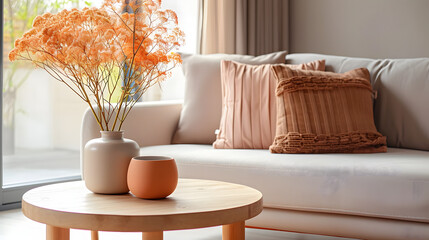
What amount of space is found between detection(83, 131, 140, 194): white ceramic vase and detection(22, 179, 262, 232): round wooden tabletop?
25 mm

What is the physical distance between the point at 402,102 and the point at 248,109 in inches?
27.3

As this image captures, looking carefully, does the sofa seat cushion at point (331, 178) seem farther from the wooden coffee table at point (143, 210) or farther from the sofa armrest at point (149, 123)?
the wooden coffee table at point (143, 210)

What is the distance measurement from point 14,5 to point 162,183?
203 cm

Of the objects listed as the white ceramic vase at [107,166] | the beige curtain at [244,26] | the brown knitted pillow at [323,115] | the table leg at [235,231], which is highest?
the beige curtain at [244,26]

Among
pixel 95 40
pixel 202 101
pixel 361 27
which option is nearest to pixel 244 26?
pixel 361 27

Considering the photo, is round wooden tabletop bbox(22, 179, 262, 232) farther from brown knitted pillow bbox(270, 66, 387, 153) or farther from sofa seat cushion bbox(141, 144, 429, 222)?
brown knitted pillow bbox(270, 66, 387, 153)

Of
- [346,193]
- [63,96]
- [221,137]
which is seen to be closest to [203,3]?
[63,96]

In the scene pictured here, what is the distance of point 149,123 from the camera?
262 cm

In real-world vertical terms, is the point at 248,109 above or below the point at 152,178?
above

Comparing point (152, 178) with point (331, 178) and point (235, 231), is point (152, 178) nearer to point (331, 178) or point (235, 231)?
point (235, 231)

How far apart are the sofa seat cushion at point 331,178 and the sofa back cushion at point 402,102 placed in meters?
0.22

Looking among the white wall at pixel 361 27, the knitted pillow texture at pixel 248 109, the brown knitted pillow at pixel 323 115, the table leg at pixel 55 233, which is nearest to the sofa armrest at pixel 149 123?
the knitted pillow texture at pixel 248 109

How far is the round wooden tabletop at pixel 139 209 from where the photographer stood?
1.26m

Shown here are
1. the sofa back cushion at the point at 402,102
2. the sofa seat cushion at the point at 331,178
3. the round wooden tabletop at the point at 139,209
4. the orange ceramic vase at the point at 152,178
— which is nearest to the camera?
the round wooden tabletop at the point at 139,209
